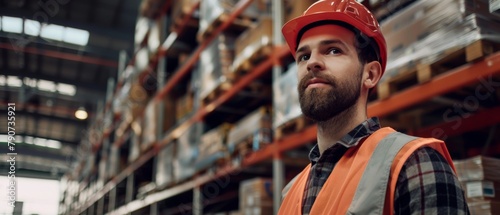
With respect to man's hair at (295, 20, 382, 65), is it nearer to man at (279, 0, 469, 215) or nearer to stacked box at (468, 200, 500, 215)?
man at (279, 0, 469, 215)

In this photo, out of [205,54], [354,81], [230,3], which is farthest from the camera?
[205,54]

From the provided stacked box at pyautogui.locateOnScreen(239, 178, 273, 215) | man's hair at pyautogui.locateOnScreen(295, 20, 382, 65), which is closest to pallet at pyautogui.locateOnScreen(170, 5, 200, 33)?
stacked box at pyautogui.locateOnScreen(239, 178, 273, 215)

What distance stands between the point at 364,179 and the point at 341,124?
399 millimetres

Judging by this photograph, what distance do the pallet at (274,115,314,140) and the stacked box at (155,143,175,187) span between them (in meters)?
2.90

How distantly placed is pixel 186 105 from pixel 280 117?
317 cm

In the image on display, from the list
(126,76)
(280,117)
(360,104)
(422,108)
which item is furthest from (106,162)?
(360,104)

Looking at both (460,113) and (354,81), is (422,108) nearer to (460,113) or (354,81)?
(460,113)

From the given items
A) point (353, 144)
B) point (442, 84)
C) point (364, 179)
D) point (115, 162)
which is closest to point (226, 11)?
point (442, 84)

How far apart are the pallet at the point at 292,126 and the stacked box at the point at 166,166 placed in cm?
290

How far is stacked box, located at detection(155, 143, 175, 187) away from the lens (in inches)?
273

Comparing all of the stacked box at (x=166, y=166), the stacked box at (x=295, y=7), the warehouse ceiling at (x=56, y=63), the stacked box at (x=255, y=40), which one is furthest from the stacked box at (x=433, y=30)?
the warehouse ceiling at (x=56, y=63)

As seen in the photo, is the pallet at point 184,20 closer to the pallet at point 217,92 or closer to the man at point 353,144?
the pallet at point 217,92

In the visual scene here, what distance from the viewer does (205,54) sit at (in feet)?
20.0

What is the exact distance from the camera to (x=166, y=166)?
7062mm
